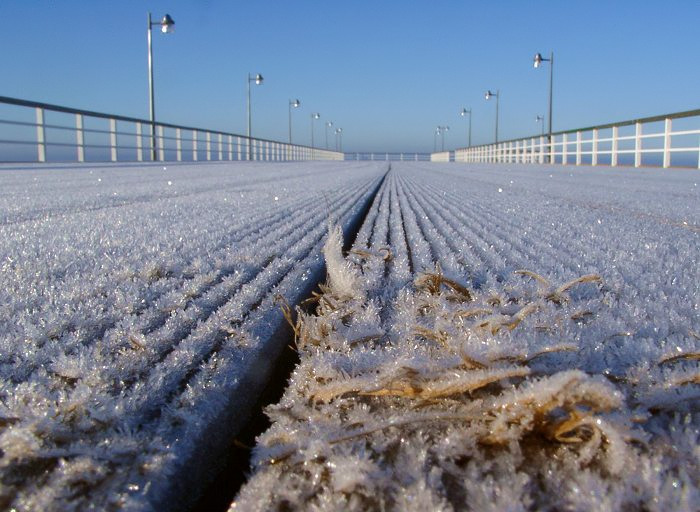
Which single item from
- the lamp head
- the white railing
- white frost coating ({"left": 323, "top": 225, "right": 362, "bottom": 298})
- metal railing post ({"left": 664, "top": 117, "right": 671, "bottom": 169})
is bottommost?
white frost coating ({"left": 323, "top": 225, "right": 362, "bottom": 298})

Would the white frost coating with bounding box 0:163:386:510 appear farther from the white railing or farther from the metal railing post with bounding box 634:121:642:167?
the white railing

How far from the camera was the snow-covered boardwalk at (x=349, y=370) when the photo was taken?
486 mm

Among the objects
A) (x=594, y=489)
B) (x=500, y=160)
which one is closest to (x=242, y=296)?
(x=594, y=489)

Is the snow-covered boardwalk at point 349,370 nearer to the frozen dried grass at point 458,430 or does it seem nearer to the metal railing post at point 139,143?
the frozen dried grass at point 458,430

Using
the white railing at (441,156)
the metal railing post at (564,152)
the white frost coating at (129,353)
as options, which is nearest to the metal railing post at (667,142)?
the metal railing post at (564,152)

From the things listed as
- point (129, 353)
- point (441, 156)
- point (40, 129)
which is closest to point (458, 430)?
point (129, 353)

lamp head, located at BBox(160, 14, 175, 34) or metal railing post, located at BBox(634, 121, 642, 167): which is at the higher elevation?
lamp head, located at BBox(160, 14, 175, 34)

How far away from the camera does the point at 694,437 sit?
0.51 metres

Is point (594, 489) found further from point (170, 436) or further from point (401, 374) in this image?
point (170, 436)

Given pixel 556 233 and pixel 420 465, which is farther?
pixel 556 233

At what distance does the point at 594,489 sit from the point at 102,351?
62 centimetres

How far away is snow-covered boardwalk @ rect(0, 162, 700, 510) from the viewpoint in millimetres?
486

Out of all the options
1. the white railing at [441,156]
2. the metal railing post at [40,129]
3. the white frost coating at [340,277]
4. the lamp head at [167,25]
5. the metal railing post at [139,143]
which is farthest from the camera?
the white railing at [441,156]

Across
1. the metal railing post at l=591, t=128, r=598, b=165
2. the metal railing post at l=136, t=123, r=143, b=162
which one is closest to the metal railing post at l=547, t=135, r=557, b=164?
the metal railing post at l=591, t=128, r=598, b=165
